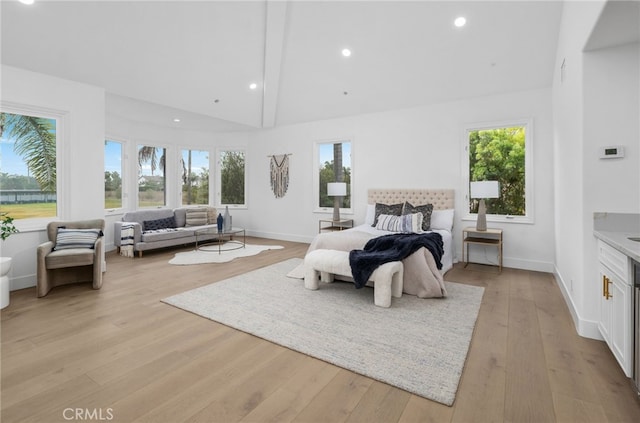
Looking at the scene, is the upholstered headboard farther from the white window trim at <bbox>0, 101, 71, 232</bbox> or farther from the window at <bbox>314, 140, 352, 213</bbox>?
the white window trim at <bbox>0, 101, 71, 232</bbox>

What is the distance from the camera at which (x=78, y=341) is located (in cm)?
254

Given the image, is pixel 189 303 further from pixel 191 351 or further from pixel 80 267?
pixel 80 267

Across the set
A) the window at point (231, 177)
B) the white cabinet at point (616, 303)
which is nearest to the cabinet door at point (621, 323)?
the white cabinet at point (616, 303)

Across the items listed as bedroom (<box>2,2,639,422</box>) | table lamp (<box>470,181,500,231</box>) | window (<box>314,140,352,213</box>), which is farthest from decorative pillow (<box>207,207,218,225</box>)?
table lamp (<box>470,181,500,231</box>)

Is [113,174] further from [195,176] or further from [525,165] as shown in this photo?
[525,165]

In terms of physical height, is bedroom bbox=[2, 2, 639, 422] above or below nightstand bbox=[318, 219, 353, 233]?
above

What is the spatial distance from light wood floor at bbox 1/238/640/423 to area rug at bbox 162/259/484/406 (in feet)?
0.32

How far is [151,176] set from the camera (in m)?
7.55

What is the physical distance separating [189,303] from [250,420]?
1997 millimetres

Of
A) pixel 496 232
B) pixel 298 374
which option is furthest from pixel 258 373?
pixel 496 232

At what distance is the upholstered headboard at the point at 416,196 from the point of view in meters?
5.41

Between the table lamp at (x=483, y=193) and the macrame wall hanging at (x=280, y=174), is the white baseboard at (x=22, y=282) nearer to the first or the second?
the macrame wall hanging at (x=280, y=174)

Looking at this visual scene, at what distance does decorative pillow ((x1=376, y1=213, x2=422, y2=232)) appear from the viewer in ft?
16.1

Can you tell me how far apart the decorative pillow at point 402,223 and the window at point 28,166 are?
15.7 feet
